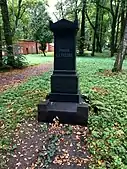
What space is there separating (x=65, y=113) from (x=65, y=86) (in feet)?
2.19

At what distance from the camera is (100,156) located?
4.03m

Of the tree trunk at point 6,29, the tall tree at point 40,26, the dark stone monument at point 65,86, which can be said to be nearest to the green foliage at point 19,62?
the tree trunk at point 6,29

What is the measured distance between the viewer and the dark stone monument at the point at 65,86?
5.07 meters

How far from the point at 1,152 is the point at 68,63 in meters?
2.37

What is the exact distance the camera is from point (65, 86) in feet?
17.9

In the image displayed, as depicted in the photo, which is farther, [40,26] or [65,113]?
[40,26]

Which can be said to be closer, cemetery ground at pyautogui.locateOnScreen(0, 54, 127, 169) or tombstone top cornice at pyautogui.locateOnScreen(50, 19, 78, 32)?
cemetery ground at pyautogui.locateOnScreen(0, 54, 127, 169)

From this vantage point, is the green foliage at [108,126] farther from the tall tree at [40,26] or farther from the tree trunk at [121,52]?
the tall tree at [40,26]

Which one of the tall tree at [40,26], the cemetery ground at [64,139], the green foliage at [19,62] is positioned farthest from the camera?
the tall tree at [40,26]

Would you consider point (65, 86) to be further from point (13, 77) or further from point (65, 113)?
point (13, 77)

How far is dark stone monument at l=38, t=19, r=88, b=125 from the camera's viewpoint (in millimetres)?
5074

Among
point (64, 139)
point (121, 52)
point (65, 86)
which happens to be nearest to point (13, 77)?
point (121, 52)

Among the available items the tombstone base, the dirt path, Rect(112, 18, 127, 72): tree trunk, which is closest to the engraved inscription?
the tombstone base

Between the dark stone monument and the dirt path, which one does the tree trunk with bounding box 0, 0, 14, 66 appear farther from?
the dark stone monument
